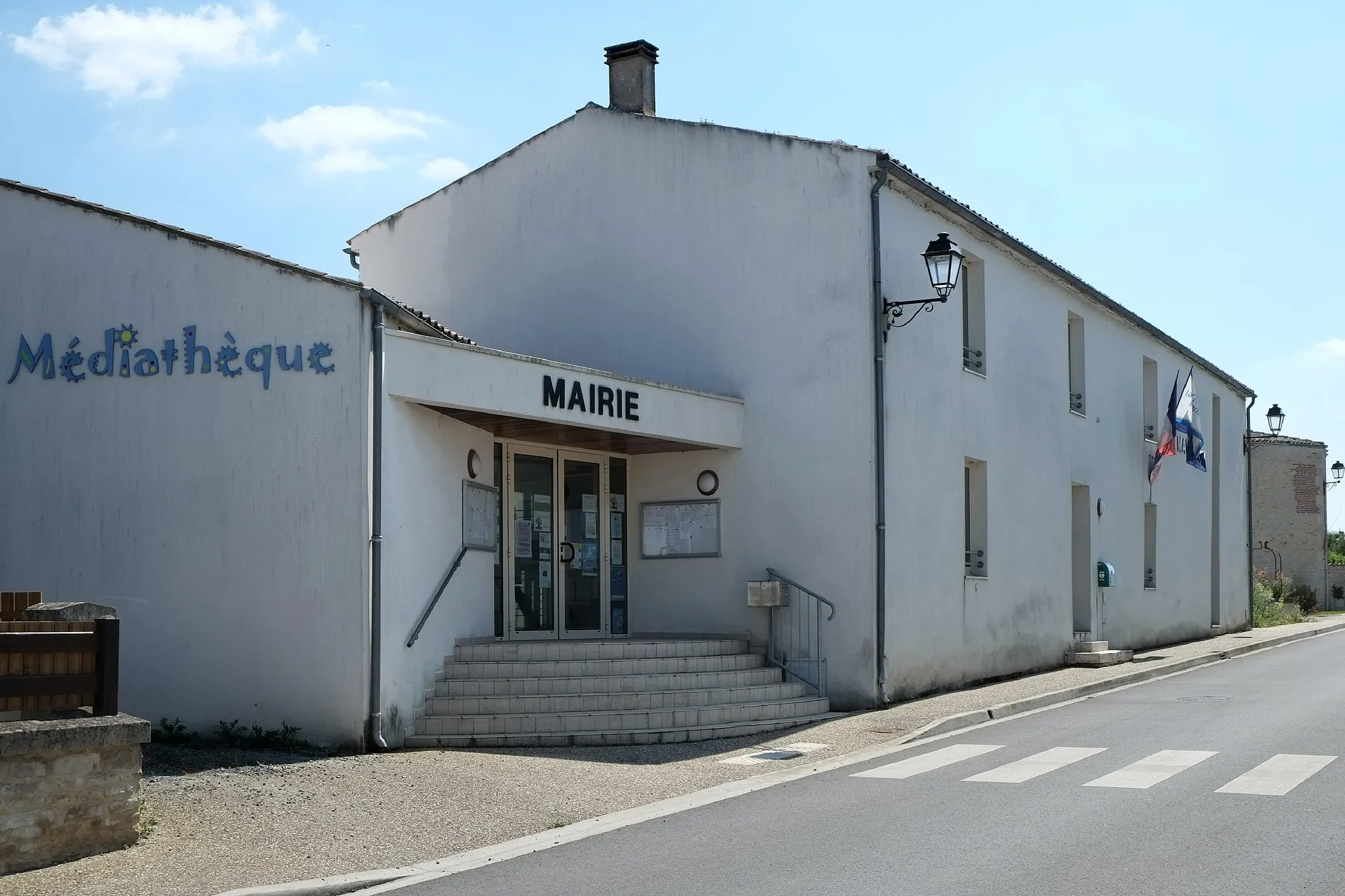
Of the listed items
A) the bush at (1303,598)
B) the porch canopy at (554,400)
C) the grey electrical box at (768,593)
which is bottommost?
the bush at (1303,598)

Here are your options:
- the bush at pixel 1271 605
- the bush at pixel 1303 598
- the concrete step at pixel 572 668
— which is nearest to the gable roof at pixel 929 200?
the concrete step at pixel 572 668

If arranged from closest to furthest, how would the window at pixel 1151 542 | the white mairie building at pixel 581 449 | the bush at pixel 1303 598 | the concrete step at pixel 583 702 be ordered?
the white mairie building at pixel 581 449 → the concrete step at pixel 583 702 → the window at pixel 1151 542 → the bush at pixel 1303 598

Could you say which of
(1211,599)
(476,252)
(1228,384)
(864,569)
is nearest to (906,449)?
(864,569)

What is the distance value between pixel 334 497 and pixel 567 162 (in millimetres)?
7425

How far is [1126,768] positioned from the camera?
10062mm

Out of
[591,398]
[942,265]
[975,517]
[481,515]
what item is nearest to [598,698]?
[481,515]

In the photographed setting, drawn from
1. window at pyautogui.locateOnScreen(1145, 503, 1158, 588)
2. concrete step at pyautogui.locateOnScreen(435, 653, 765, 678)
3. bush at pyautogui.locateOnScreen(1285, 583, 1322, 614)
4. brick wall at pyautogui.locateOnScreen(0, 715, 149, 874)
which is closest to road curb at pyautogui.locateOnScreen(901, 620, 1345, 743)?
window at pyautogui.locateOnScreen(1145, 503, 1158, 588)

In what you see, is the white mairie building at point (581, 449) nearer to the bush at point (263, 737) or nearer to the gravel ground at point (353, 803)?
the bush at point (263, 737)

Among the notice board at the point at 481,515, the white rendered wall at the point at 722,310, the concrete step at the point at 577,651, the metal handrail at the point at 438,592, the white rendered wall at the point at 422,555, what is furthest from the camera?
the white rendered wall at the point at 722,310

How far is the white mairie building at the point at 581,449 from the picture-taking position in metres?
11.7

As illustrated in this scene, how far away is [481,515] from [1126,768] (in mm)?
6821

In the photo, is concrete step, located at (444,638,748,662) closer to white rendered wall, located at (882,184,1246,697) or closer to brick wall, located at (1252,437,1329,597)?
white rendered wall, located at (882,184,1246,697)

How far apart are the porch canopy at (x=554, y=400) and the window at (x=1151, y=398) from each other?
42.6 feet

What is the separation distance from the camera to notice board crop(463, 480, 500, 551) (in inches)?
530
